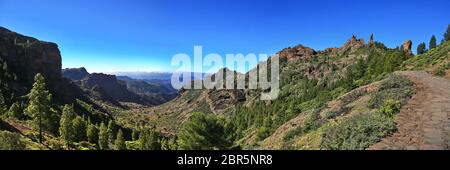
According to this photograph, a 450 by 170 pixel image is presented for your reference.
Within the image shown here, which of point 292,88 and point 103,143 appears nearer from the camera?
point 103,143

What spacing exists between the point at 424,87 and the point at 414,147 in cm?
2213

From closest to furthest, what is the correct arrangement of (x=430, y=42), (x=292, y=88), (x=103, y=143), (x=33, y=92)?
(x=33, y=92) < (x=103, y=143) < (x=430, y=42) < (x=292, y=88)

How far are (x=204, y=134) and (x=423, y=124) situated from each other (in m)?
18.0

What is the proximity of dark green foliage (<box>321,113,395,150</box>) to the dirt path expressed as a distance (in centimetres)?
53

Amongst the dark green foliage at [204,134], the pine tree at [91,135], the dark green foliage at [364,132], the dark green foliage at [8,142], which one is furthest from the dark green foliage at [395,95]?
the pine tree at [91,135]

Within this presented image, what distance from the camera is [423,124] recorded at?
21.6 m

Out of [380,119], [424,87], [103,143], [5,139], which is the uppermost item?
[424,87]

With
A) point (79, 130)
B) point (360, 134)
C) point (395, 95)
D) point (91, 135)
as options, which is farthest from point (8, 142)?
point (91, 135)

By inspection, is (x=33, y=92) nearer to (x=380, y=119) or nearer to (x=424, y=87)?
(x=380, y=119)

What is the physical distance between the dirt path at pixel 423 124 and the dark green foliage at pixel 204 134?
15.5 meters

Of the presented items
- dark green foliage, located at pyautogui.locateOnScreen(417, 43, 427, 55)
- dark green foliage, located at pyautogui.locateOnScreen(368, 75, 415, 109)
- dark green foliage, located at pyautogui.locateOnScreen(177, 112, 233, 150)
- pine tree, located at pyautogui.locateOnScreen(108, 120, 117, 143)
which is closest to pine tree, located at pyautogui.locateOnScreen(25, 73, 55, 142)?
dark green foliage, located at pyautogui.locateOnScreen(177, 112, 233, 150)

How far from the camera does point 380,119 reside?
912 inches

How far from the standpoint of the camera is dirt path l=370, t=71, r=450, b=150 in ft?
58.4
